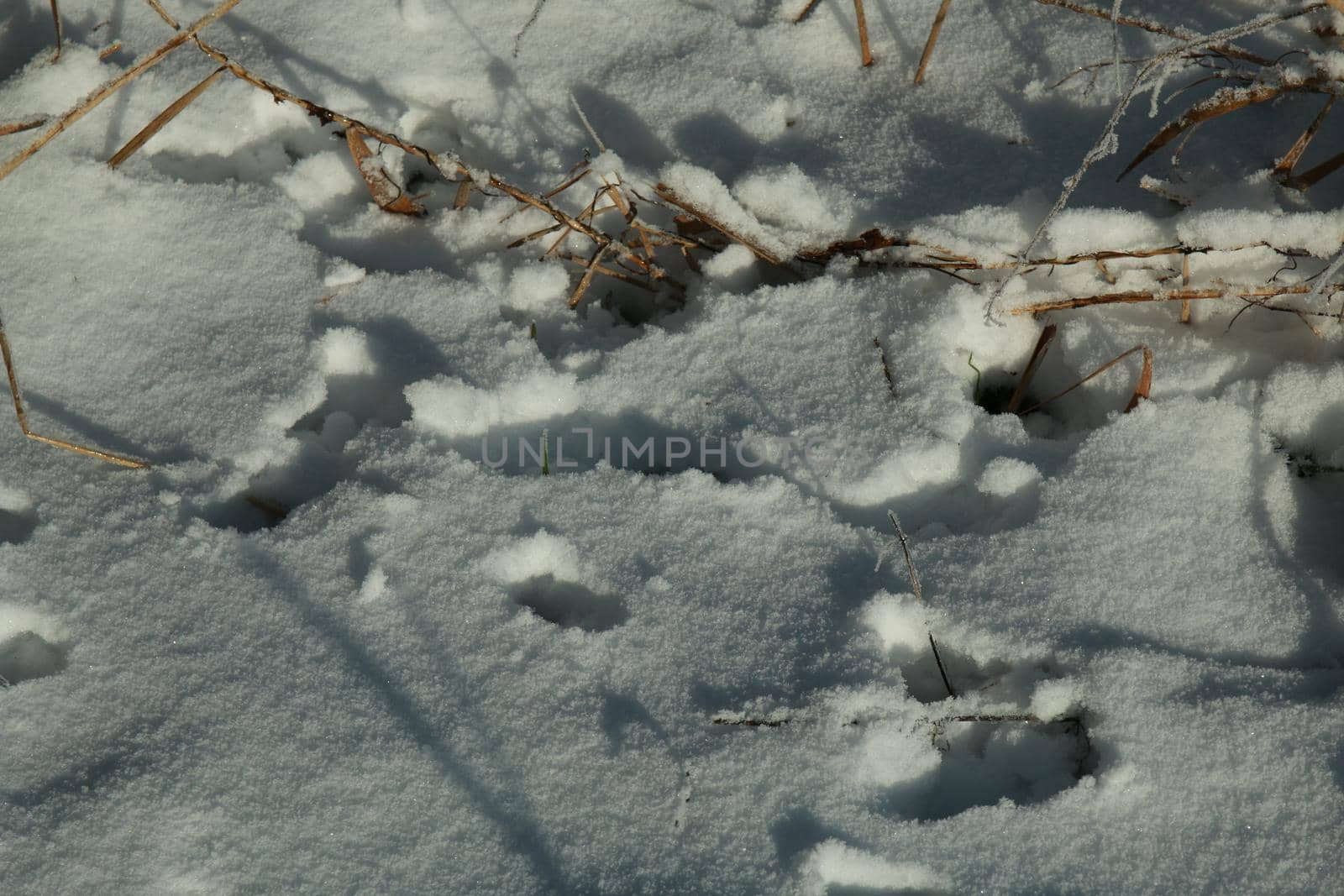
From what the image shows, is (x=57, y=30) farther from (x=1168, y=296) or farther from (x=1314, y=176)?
(x=1314, y=176)

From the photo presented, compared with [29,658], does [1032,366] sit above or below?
above

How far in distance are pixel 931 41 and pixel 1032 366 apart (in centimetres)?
69

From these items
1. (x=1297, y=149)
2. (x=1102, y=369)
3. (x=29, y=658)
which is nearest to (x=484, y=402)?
(x=29, y=658)

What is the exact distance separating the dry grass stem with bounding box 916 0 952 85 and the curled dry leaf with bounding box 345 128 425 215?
1.01 meters

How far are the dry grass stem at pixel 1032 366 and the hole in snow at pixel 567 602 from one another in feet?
2.54

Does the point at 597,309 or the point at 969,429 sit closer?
the point at 969,429

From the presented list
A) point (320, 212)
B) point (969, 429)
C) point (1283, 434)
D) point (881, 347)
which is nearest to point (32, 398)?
point (320, 212)

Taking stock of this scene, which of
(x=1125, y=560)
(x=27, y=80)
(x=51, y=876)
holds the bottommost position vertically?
(x=51, y=876)

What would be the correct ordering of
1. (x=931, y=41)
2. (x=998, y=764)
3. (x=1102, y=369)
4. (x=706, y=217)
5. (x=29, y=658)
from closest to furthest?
(x=998, y=764) → (x=29, y=658) → (x=1102, y=369) → (x=706, y=217) → (x=931, y=41)

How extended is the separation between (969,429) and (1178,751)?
1.87ft

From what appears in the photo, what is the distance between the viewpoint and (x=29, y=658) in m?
1.58

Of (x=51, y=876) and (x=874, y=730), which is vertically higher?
(x=874, y=730)

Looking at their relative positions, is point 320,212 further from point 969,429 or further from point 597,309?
point 969,429

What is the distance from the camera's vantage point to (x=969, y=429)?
1.64 m
